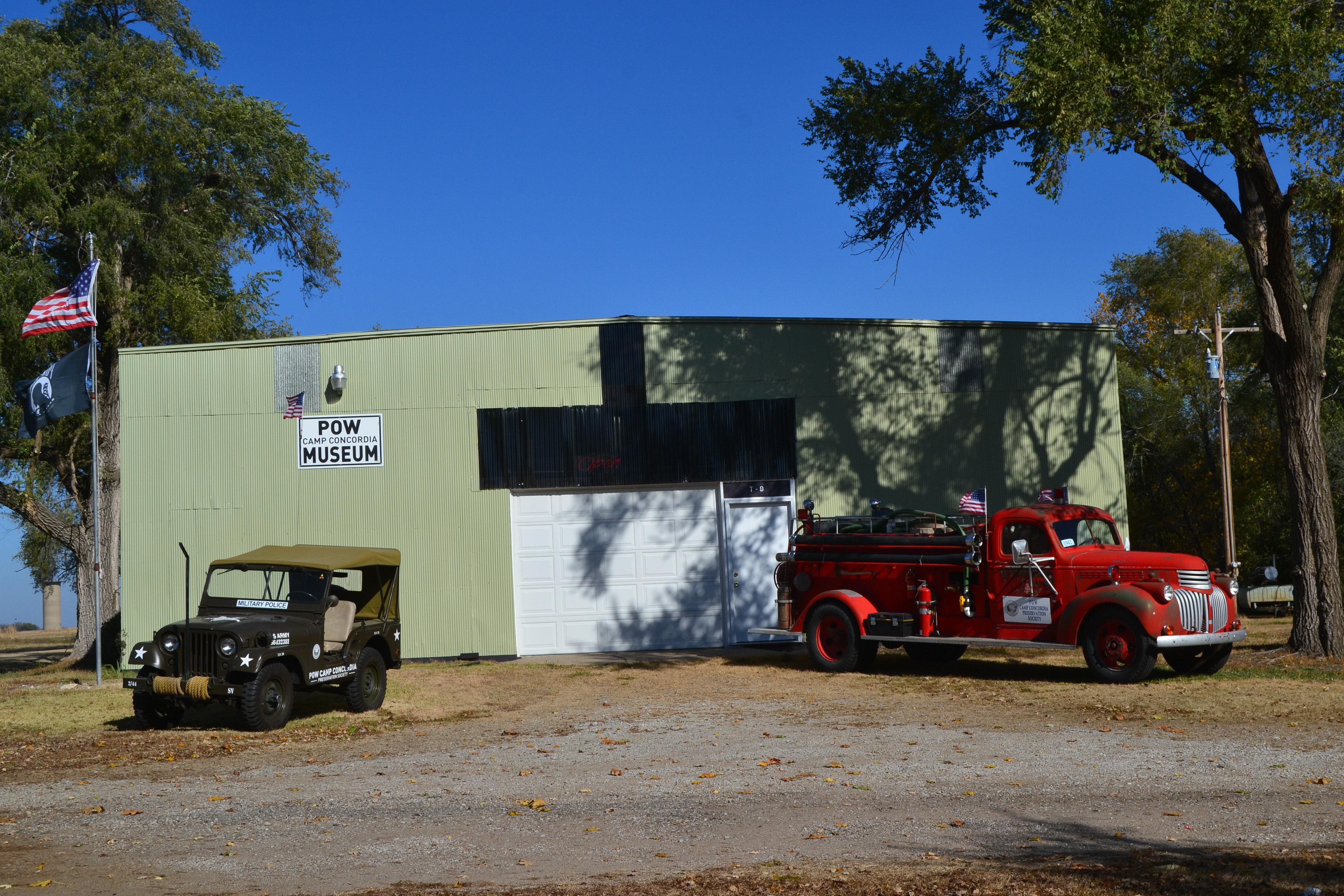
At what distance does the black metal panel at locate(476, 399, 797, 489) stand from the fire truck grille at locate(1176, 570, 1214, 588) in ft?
22.7

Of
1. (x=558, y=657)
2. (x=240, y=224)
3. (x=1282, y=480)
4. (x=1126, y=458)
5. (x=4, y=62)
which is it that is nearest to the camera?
(x=558, y=657)

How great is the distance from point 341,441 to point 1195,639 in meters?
12.8

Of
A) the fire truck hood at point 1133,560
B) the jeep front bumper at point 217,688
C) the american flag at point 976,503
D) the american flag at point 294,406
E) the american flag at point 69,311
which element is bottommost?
the jeep front bumper at point 217,688

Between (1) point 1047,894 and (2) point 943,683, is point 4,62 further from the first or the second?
(1) point 1047,894

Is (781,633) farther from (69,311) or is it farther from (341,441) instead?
(69,311)

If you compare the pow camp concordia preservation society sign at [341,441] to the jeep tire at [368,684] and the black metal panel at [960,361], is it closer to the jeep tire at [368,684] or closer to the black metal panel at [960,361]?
the jeep tire at [368,684]

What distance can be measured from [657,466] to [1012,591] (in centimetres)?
643

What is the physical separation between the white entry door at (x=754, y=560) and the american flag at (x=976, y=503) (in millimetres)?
3486

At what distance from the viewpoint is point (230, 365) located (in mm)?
18359

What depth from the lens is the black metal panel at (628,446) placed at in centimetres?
1834

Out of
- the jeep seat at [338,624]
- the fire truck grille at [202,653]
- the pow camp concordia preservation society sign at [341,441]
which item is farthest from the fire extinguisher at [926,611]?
the pow camp concordia preservation society sign at [341,441]

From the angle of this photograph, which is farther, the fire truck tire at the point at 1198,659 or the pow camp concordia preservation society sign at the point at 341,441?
the pow camp concordia preservation society sign at the point at 341,441

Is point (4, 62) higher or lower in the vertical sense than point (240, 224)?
higher

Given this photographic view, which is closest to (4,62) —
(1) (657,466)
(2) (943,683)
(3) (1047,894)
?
(1) (657,466)
